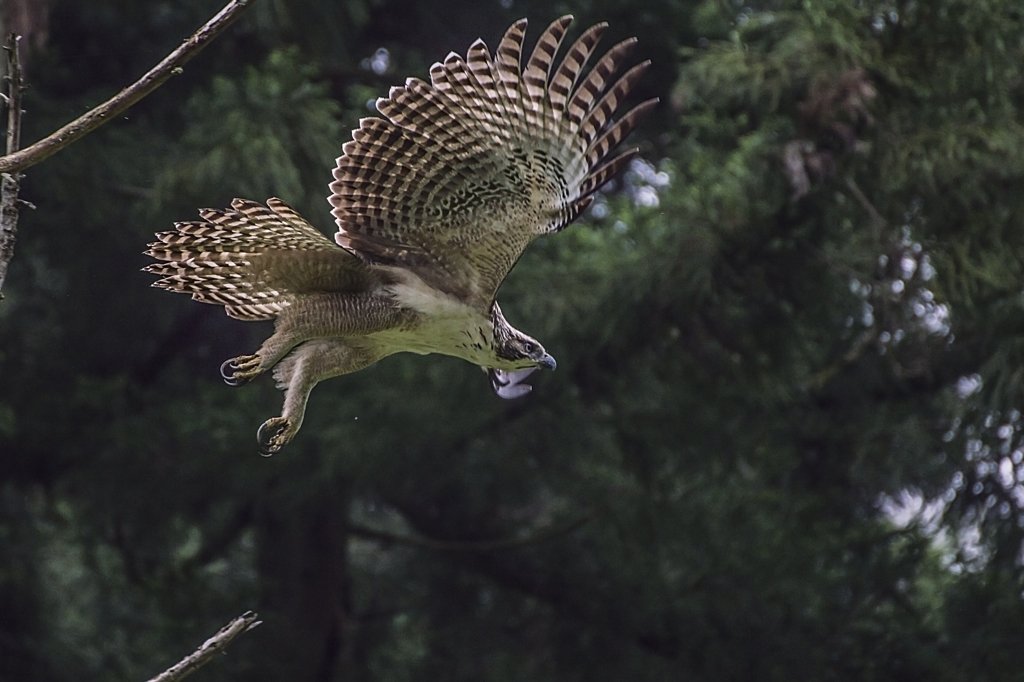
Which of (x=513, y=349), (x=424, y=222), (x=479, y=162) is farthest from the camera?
(x=513, y=349)

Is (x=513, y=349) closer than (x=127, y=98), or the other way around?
(x=127, y=98)

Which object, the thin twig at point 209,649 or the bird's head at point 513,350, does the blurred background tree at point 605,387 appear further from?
the thin twig at point 209,649

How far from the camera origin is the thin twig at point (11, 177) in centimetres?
281

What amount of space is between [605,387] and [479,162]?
4.89 m

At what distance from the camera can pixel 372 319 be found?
12.9ft

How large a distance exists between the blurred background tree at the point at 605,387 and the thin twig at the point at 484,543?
0.04 m

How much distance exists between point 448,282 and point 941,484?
6.89 meters

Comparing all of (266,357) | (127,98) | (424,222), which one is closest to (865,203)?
(424,222)

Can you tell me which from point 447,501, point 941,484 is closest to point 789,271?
point 941,484

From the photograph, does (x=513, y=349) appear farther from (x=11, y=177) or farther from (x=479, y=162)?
(x=11, y=177)

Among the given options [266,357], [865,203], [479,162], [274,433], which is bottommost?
[865,203]

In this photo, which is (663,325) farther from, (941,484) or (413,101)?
(413,101)

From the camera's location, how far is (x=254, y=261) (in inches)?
158

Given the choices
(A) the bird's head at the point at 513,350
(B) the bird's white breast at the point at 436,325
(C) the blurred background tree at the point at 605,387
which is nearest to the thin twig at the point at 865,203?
(C) the blurred background tree at the point at 605,387
